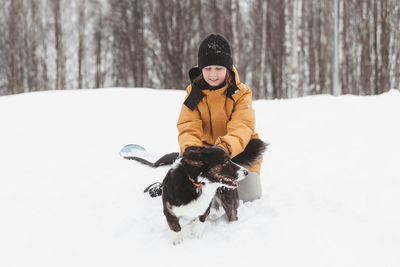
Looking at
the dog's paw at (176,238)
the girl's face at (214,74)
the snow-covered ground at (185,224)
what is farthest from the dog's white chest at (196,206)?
the girl's face at (214,74)

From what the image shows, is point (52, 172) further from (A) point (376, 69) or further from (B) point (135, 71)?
(A) point (376, 69)

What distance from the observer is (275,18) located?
61.0 ft

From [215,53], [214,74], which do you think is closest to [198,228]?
[214,74]

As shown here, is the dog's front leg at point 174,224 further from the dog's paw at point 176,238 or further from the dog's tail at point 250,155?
Answer: the dog's tail at point 250,155

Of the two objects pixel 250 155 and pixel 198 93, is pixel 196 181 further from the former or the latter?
pixel 198 93

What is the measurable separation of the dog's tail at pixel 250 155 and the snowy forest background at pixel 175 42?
12956 millimetres

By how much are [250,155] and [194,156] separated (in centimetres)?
86

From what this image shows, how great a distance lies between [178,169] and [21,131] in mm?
5256

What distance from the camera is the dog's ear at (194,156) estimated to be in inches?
94.1

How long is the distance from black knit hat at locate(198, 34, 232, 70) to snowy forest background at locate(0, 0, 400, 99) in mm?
12674

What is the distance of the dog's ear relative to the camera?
239cm

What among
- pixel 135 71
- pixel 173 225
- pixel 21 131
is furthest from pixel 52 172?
pixel 135 71

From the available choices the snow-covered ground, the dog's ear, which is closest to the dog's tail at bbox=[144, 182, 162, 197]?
the snow-covered ground

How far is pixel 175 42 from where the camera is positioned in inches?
699
